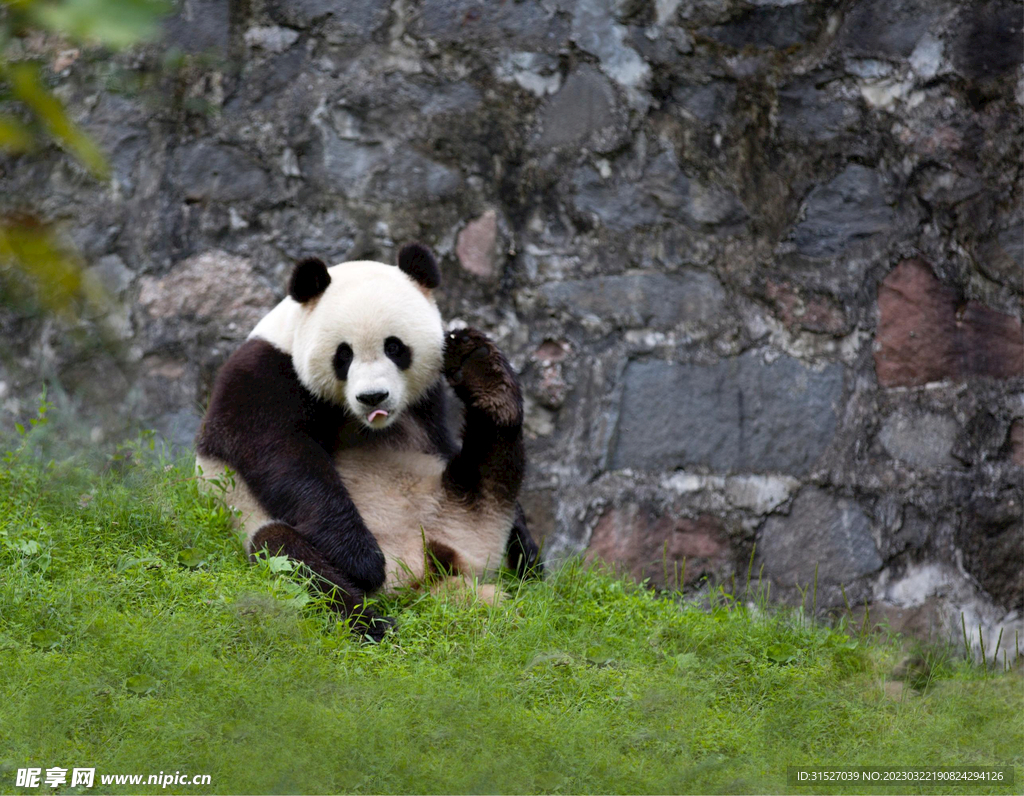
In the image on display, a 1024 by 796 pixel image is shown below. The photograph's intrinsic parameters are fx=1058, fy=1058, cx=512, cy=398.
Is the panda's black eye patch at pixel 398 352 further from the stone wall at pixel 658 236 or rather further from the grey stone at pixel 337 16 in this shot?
the grey stone at pixel 337 16

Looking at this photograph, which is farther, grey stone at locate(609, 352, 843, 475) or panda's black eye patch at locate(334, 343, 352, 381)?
grey stone at locate(609, 352, 843, 475)

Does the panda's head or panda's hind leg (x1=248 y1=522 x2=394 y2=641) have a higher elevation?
the panda's head

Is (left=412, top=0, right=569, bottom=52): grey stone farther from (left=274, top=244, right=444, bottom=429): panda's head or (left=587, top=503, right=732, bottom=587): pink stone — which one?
(left=587, top=503, right=732, bottom=587): pink stone

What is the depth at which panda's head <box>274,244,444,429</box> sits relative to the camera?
3.43 m

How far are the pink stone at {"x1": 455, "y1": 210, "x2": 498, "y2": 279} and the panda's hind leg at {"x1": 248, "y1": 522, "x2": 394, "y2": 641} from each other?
74.9 inches

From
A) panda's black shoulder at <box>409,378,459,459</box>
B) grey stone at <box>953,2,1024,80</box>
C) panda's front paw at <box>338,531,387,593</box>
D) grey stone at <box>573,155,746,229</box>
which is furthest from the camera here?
grey stone at <box>573,155,746,229</box>

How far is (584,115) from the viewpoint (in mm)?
4953

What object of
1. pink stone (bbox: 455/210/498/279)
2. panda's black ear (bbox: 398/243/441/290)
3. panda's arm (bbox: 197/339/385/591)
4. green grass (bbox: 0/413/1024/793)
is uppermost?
pink stone (bbox: 455/210/498/279)

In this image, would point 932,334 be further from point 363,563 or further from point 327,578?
point 327,578

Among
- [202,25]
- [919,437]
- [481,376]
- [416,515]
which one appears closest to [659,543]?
[919,437]

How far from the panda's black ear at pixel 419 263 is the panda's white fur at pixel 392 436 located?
34 millimetres

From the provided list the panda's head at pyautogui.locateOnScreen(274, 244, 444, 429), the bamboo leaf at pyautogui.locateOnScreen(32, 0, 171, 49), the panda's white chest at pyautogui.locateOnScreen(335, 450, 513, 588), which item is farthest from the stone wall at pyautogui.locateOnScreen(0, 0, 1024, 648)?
the bamboo leaf at pyautogui.locateOnScreen(32, 0, 171, 49)

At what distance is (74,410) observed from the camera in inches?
193

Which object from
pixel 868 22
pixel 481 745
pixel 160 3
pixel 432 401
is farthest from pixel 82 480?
pixel 868 22
